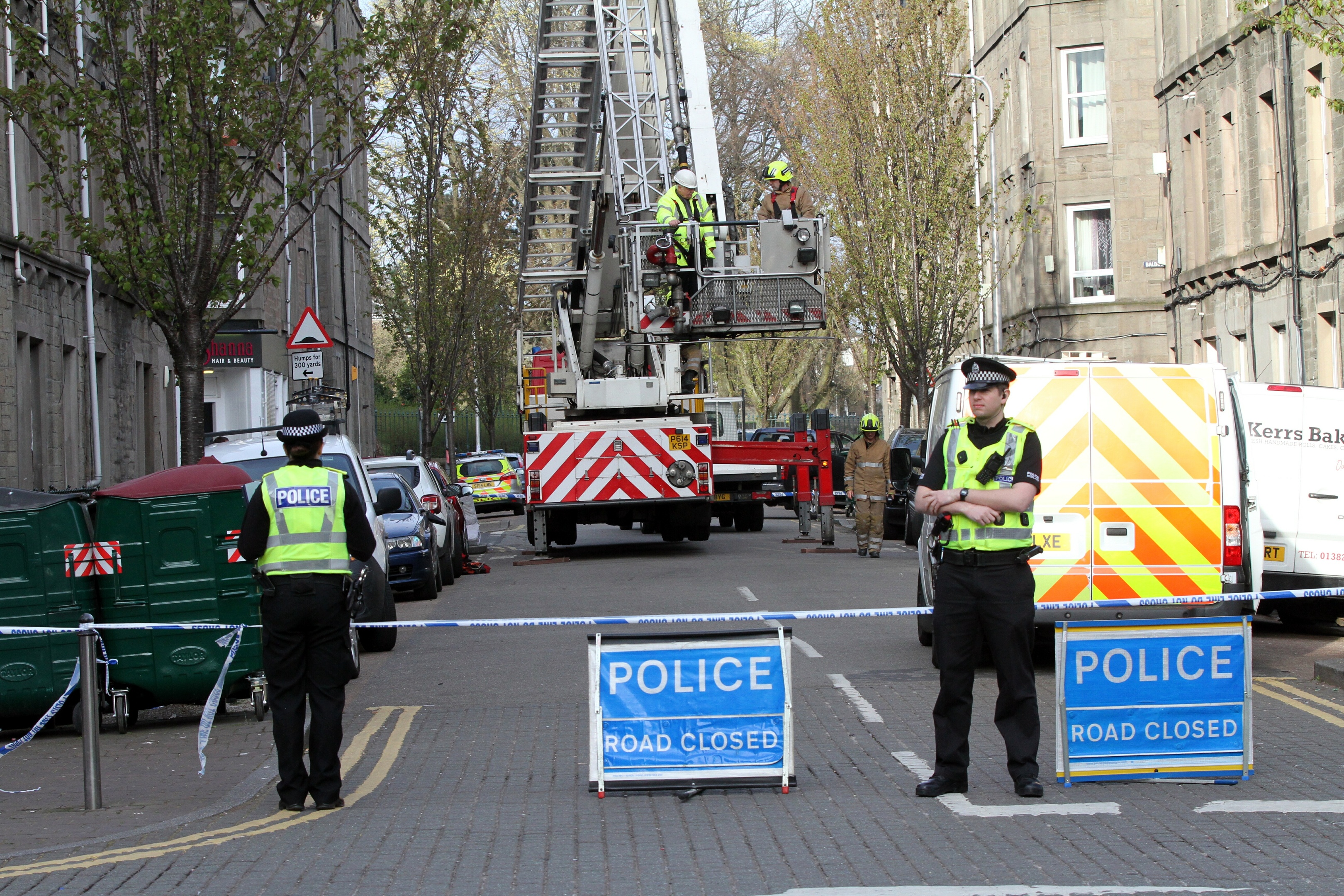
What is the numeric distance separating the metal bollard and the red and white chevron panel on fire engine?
13.2 metres

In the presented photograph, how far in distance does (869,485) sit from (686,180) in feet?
17.5

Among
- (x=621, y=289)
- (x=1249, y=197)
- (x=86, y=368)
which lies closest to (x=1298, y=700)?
(x=621, y=289)

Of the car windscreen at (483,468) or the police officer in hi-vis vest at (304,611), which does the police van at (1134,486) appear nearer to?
the police officer in hi-vis vest at (304,611)

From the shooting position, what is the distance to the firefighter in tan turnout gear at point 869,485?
2081cm

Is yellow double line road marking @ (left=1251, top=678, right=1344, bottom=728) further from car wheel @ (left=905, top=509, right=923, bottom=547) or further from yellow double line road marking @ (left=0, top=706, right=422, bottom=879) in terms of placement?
car wheel @ (left=905, top=509, right=923, bottom=547)

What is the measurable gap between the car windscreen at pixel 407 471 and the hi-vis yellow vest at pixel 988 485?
→ 12090mm

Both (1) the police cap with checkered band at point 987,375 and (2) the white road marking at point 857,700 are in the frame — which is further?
(2) the white road marking at point 857,700

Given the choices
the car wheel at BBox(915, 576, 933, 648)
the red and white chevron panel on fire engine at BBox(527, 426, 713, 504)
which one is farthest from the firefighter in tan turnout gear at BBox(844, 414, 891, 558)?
the car wheel at BBox(915, 576, 933, 648)

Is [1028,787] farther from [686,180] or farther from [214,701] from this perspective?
[686,180]

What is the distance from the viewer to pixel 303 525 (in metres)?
7.38

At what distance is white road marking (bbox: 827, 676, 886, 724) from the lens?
361 inches

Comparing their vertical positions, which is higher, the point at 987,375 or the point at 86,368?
the point at 86,368

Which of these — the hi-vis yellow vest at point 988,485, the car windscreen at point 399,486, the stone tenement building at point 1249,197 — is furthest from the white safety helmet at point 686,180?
the hi-vis yellow vest at point 988,485

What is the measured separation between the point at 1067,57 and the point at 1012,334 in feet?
22.3
